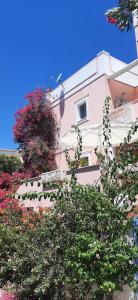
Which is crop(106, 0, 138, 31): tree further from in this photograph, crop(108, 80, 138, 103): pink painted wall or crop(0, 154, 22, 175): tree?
crop(0, 154, 22, 175): tree

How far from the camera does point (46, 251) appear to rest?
22.0 feet

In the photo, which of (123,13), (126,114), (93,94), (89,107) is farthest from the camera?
(89,107)

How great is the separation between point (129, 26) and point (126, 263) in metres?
6.01

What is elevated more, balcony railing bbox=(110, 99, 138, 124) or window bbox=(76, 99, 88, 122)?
window bbox=(76, 99, 88, 122)

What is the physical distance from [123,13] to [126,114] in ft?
31.4

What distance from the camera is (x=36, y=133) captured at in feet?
81.3

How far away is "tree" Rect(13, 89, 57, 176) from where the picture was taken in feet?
78.5

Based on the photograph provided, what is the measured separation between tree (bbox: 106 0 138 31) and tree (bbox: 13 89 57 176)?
1575cm

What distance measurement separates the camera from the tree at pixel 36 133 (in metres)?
23.9

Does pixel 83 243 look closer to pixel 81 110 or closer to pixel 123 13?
pixel 123 13

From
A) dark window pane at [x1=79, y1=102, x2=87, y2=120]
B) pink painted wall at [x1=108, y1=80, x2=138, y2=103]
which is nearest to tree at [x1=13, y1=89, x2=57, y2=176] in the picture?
dark window pane at [x1=79, y1=102, x2=87, y2=120]

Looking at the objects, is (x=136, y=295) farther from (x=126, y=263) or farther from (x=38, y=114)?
(x=38, y=114)

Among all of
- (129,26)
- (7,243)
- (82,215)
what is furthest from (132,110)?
(82,215)

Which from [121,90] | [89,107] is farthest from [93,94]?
[121,90]
